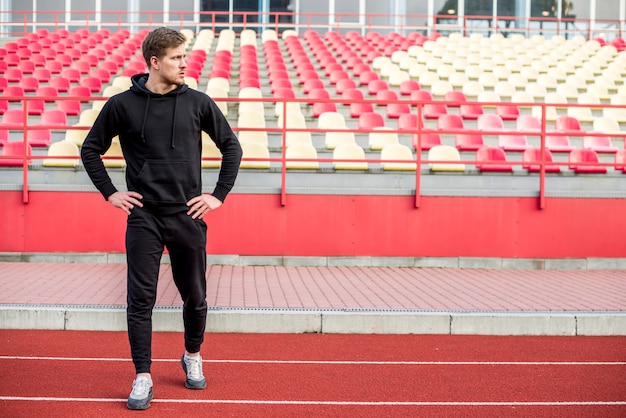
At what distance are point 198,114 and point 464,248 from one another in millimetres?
6610

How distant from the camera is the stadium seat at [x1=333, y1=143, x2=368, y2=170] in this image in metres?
11.8

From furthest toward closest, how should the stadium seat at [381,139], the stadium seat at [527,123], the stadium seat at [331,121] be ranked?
1. the stadium seat at [527,123]
2. the stadium seat at [331,121]
3. the stadium seat at [381,139]

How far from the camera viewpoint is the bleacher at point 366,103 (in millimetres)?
11586

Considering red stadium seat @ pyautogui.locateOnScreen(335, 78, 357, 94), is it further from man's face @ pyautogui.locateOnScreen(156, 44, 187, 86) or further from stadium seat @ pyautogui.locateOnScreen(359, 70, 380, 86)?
man's face @ pyautogui.locateOnScreen(156, 44, 187, 86)

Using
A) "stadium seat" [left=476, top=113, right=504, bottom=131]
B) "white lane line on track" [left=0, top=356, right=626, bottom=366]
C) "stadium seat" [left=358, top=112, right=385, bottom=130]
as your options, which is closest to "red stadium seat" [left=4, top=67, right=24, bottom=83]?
"stadium seat" [left=358, top=112, right=385, bottom=130]

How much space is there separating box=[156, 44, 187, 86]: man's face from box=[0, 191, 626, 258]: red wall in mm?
5964

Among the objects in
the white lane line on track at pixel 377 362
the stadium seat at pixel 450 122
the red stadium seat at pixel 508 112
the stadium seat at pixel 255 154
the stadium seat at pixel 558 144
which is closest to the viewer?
the white lane line on track at pixel 377 362

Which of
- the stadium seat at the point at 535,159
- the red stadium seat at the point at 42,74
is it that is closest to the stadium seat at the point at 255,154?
the stadium seat at the point at 535,159

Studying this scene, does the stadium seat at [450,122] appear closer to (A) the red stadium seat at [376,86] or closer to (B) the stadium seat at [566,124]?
(B) the stadium seat at [566,124]

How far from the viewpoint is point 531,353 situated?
669 centimetres

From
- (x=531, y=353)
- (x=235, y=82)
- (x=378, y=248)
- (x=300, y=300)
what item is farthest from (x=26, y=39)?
(x=531, y=353)

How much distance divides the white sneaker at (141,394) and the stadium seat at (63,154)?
6.90m

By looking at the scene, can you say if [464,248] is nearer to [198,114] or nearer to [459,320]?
[459,320]

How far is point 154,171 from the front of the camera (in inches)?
191
